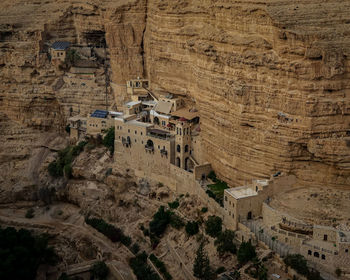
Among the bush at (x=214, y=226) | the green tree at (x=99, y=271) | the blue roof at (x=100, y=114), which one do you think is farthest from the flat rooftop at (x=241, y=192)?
the blue roof at (x=100, y=114)

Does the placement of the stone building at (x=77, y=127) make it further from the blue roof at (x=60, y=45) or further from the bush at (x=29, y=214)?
the bush at (x=29, y=214)

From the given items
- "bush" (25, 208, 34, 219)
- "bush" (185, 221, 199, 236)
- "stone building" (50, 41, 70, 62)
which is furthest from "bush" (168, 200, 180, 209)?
"stone building" (50, 41, 70, 62)

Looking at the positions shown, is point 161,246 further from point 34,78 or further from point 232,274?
point 34,78

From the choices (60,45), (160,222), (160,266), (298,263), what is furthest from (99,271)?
(60,45)

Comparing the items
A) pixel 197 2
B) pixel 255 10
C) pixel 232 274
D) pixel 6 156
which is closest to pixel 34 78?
pixel 6 156

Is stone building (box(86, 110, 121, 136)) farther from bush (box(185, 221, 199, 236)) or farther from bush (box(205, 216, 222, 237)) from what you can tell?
bush (box(205, 216, 222, 237))
